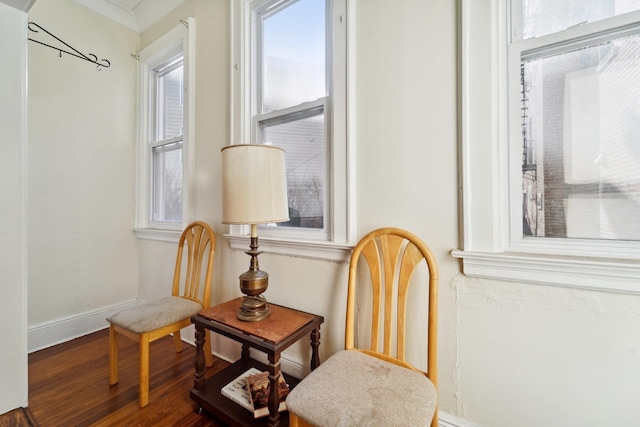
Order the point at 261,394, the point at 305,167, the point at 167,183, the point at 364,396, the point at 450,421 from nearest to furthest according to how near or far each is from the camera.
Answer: the point at 364,396 → the point at 450,421 → the point at 261,394 → the point at 305,167 → the point at 167,183

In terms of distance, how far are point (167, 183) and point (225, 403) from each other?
1.94 metres

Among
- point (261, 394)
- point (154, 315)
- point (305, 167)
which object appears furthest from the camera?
point (305, 167)

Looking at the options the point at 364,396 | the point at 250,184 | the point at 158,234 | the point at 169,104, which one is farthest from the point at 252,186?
the point at 169,104

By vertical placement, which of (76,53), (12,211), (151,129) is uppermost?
(76,53)

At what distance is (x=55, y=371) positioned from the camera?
1664 mm

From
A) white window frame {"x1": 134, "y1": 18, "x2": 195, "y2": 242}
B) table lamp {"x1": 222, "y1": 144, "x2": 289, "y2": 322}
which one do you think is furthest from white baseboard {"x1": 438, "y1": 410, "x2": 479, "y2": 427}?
white window frame {"x1": 134, "y1": 18, "x2": 195, "y2": 242}

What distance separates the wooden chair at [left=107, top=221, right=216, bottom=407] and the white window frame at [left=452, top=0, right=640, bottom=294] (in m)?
1.55

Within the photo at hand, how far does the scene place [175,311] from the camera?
4.99 feet

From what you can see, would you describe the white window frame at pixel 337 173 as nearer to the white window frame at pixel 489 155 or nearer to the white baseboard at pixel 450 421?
the white window frame at pixel 489 155

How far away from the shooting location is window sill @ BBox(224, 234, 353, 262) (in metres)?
1.31

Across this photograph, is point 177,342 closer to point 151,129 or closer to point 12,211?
point 12,211

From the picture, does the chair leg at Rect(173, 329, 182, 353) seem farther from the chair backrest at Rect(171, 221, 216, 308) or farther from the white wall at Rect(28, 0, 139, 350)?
the white wall at Rect(28, 0, 139, 350)

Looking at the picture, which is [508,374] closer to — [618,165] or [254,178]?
[618,165]

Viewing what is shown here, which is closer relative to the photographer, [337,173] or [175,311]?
[337,173]
